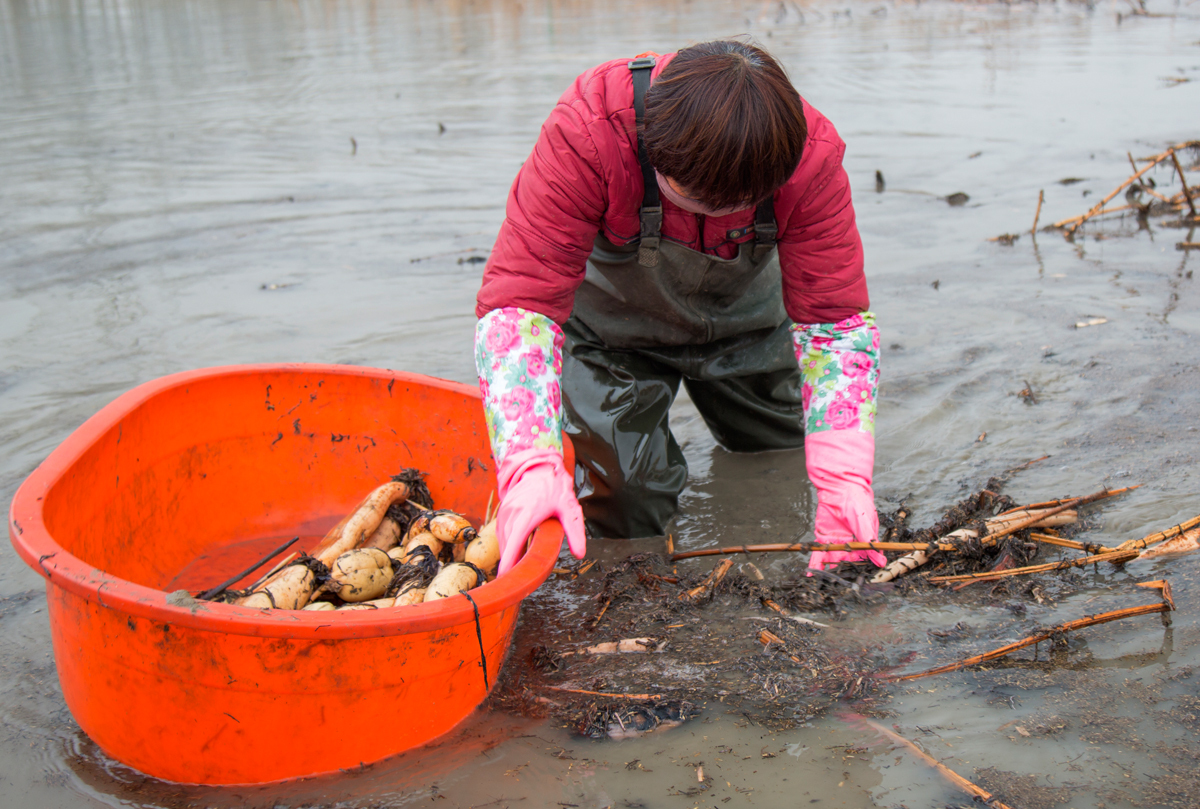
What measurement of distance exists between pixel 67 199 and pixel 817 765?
6.43m

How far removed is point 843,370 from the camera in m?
2.43

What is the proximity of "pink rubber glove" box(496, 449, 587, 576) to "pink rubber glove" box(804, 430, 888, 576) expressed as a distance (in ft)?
2.39

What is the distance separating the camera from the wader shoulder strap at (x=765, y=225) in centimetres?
228

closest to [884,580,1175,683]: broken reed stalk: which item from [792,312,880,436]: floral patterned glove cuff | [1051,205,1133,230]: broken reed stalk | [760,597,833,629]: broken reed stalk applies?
[760,597,833,629]: broken reed stalk

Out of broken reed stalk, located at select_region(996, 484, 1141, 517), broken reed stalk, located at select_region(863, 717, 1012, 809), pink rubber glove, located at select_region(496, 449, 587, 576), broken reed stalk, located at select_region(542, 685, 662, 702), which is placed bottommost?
broken reed stalk, located at select_region(542, 685, 662, 702)

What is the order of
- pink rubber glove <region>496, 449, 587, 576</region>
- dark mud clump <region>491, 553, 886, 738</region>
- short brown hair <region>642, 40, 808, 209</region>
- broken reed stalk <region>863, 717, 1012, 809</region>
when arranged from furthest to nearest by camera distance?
pink rubber glove <region>496, 449, 587, 576</region> → dark mud clump <region>491, 553, 886, 738</region> → short brown hair <region>642, 40, 808, 209</region> → broken reed stalk <region>863, 717, 1012, 809</region>

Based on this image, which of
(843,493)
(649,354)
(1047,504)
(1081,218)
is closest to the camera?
(843,493)

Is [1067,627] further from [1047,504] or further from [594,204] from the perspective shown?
[594,204]

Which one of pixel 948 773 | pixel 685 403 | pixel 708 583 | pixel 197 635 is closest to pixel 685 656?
pixel 708 583

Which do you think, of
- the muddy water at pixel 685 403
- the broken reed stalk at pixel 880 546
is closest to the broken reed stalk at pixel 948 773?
the muddy water at pixel 685 403

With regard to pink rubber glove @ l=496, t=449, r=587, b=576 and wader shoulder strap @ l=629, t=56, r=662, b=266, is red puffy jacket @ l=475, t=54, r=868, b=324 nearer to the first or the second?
wader shoulder strap @ l=629, t=56, r=662, b=266

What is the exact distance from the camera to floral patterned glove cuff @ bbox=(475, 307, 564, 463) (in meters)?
2.19

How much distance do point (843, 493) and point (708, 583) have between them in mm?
433

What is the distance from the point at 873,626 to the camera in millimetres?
2104
